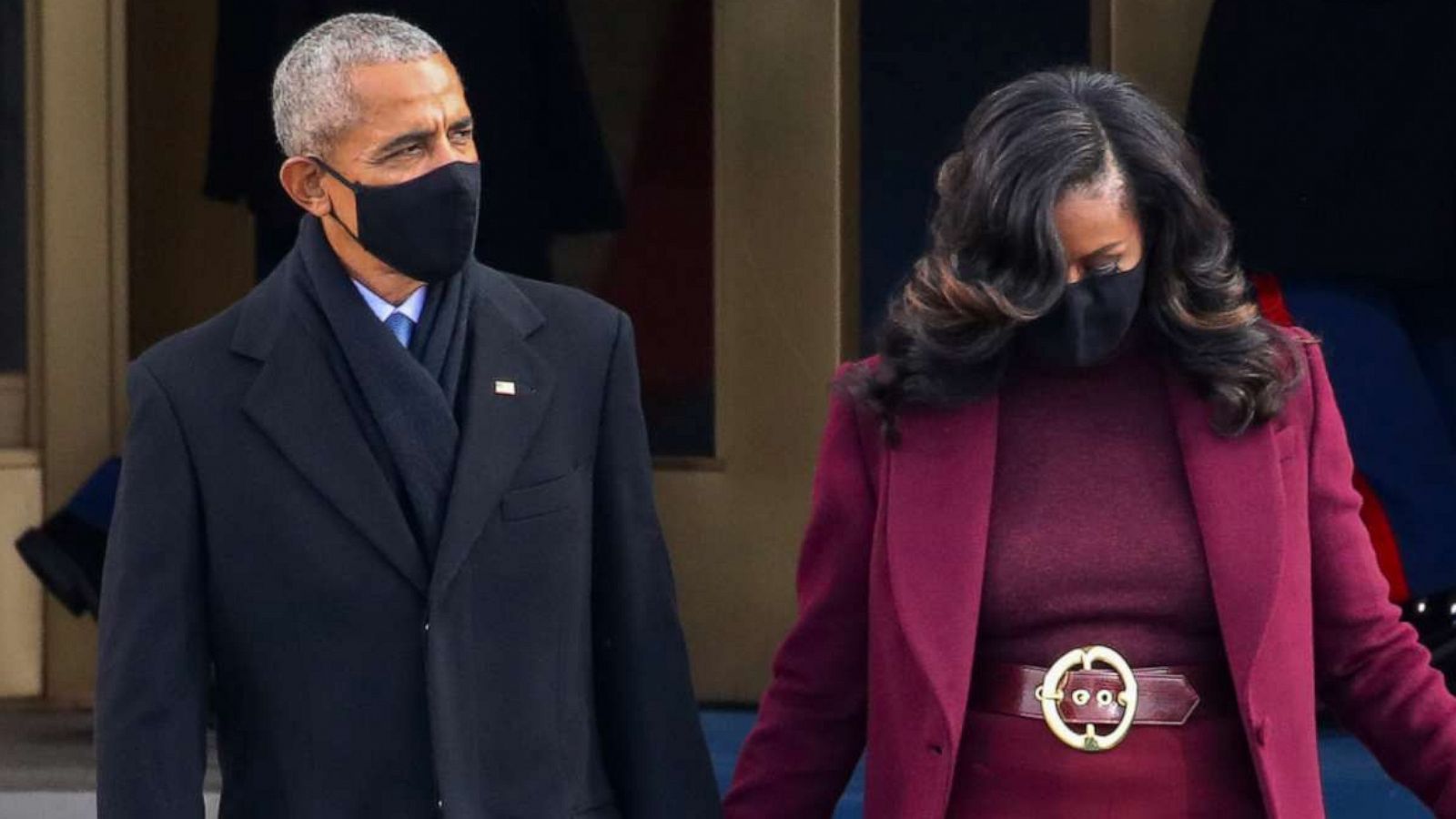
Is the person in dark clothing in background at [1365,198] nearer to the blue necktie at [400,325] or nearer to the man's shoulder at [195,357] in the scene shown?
the blue necktie at [400,325]

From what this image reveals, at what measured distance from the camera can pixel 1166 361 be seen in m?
3.50

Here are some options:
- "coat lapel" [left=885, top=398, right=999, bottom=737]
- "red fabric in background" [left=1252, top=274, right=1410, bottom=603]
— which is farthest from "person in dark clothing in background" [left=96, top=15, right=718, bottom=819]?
"red fabric in background" [left=1252, top=274, right=1410, bottom=603]

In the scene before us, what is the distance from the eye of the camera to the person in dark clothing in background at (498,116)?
618cm

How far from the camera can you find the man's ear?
11.7ft

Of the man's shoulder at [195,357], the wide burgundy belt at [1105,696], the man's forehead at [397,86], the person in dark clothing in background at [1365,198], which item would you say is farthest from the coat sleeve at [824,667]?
the person in dark clothing in background at [1365,198]

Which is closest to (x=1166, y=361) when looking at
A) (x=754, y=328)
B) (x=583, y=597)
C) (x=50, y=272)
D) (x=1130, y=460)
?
(x=1130, y=460)

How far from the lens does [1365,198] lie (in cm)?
551

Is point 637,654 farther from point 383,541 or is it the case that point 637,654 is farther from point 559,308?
point 559,308

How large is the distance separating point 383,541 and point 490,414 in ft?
0.71

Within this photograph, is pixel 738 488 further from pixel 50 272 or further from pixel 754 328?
pixel 50 272

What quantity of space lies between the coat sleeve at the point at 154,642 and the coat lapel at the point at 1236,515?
127 centimetres

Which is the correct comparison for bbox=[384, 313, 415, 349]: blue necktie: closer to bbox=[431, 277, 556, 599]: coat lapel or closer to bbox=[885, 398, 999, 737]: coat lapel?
bbox=[431, 277, 556, 599]: coat lapel

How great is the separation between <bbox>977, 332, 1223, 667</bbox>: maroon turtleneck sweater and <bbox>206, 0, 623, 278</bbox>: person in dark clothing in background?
111 inches

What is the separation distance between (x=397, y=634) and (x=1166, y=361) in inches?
41.2
